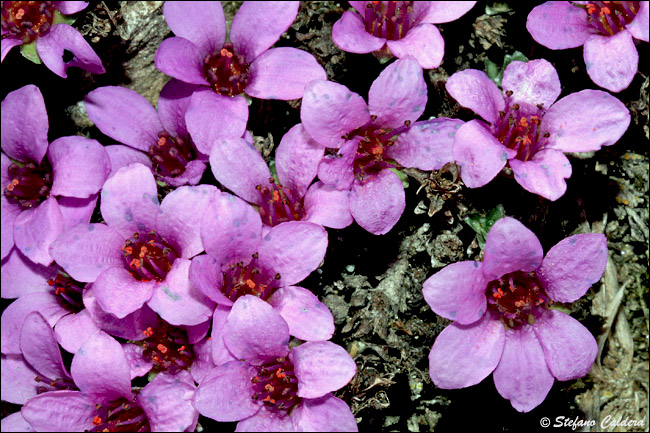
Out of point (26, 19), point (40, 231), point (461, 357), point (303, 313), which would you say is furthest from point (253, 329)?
point (26, 19)

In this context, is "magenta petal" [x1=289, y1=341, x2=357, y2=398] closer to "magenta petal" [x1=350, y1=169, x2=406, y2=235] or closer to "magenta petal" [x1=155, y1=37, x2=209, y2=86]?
"magenta petal" [x1=350, y1=169, x2=406, y2=235]

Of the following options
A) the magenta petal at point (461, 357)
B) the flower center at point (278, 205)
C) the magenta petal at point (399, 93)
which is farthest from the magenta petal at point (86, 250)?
the magenta petal at point (461, 357)

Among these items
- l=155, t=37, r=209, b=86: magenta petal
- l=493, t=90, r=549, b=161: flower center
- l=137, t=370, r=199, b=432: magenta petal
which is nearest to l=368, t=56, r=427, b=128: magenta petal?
l=493, t=90, r=549, b=161: flower center

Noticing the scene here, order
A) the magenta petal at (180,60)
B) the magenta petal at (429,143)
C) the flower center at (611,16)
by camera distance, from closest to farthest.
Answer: the magenta petal at (180,60) → the magenta petal at (429,143) → the flower center at (611,16)

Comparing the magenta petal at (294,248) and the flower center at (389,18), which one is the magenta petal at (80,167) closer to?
the magenta petal at (294,248)

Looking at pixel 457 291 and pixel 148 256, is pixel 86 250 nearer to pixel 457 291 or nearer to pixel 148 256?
pixel 148 256

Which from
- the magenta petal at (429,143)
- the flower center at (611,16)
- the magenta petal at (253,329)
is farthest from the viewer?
the flower center at (611,16)
